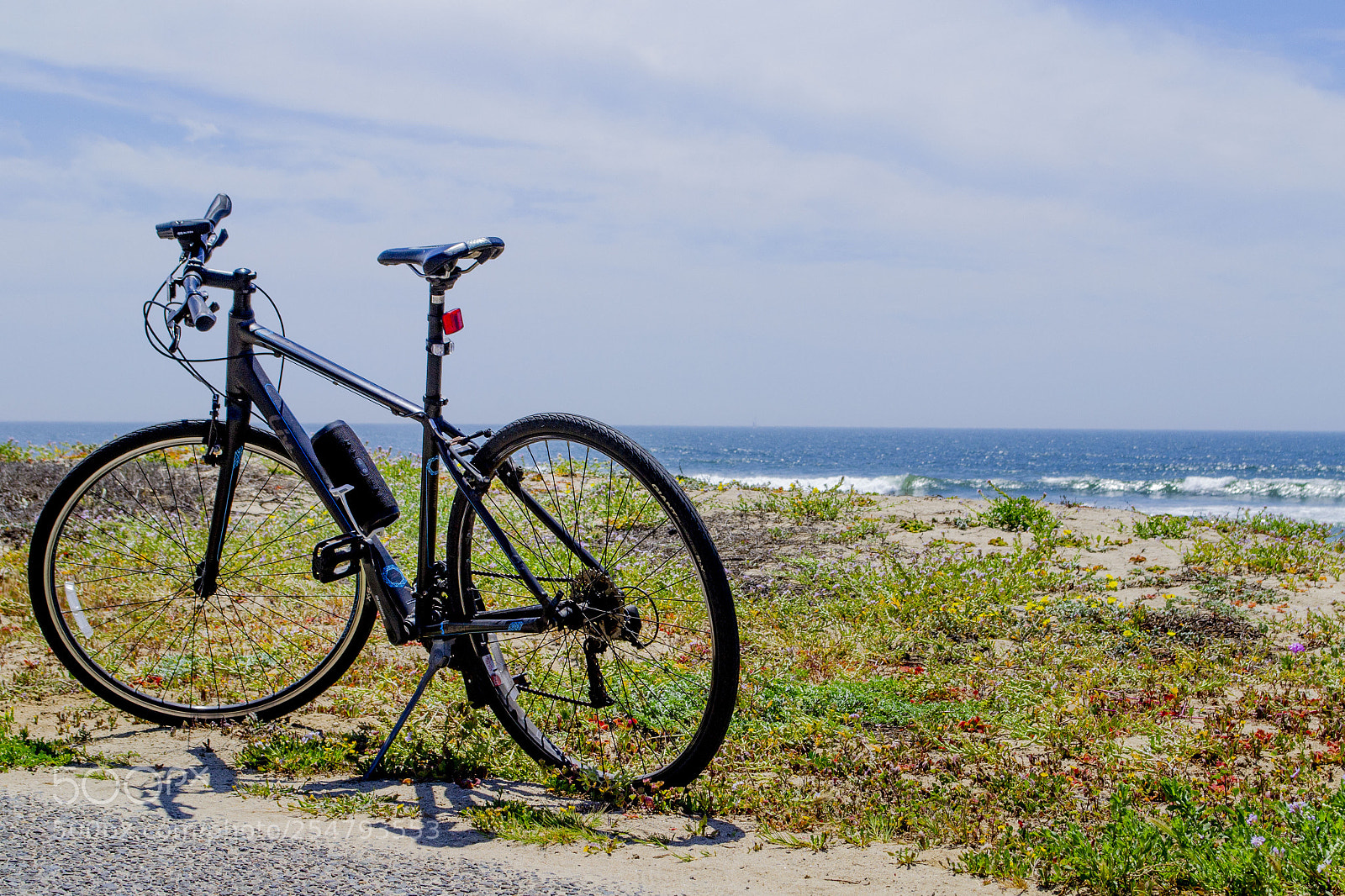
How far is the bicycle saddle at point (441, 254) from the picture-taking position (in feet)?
9.93

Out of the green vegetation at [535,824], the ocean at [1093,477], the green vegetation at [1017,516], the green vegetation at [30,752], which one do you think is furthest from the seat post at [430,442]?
the green vegetation at [1017,516]

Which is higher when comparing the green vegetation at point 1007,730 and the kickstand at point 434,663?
the kickstand at point 434,663

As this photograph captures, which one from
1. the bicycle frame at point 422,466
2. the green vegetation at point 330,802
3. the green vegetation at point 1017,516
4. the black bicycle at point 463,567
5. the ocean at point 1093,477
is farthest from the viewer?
the ocean at point 1093,477

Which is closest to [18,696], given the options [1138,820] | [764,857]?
[764,857]

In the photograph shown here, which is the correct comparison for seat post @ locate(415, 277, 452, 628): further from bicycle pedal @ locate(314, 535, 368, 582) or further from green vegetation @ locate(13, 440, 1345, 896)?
green vegetation @ locate(13, 440, 1345, 896)

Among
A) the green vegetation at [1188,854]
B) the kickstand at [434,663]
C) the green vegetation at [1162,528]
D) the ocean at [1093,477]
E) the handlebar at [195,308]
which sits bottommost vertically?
the ocean at [1093,477]

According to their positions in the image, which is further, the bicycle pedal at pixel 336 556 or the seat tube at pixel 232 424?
the seat tube at pixel 232 424

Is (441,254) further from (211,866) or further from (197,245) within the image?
(211,866)

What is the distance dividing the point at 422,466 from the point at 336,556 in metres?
0.47

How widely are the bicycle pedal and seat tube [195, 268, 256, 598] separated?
0.60 metres

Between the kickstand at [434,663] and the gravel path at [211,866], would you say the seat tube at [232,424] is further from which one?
the gravel path at [211,866]

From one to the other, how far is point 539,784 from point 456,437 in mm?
1220

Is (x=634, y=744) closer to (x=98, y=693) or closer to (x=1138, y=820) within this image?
(x=1138, y=820)

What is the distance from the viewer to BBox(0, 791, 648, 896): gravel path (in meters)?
2.09
